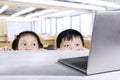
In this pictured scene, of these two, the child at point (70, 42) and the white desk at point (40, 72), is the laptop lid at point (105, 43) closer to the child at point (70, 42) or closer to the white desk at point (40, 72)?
the white desk at point (40, 72)

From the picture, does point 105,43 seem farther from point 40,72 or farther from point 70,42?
point 70,42

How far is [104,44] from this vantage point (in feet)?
1.25

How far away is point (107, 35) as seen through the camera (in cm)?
38

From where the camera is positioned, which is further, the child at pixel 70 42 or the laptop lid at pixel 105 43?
the child at pixel 70 42

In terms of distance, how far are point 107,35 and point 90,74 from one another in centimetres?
9

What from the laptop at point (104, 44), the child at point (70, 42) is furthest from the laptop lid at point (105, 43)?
the child at point (70, 42)

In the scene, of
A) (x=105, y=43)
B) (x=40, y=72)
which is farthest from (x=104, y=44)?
(x=40, y=72)

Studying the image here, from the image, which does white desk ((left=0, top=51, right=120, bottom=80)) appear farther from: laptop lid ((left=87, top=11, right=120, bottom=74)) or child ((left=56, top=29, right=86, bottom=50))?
child ((left=56, top=29, right=86, bottom=50))

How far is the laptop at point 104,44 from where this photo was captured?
14.1 inches

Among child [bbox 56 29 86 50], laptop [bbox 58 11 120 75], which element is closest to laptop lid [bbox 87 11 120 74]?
laptop [bbox 58 11 120 75]

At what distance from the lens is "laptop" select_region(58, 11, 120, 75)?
357mm

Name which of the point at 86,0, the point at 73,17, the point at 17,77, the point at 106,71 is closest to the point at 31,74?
the point at 17,77

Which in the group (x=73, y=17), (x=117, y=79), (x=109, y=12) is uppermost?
(x=73, y=17)

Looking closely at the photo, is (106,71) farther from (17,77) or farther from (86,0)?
(86,0)
